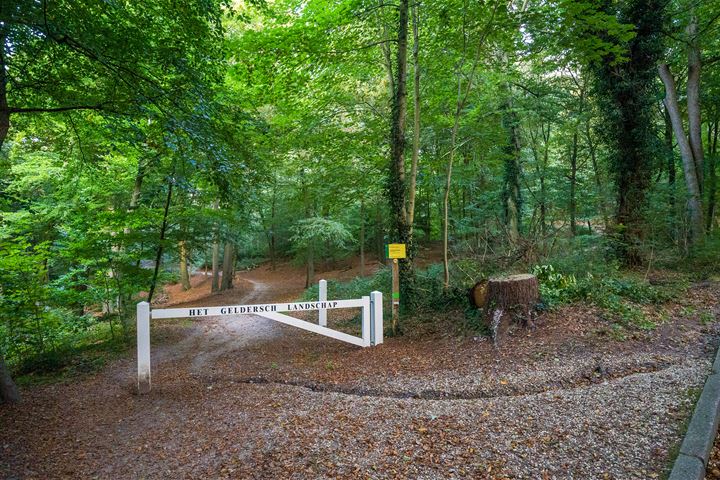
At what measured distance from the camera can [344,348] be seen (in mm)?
6203

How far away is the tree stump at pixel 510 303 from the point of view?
5.39 metres

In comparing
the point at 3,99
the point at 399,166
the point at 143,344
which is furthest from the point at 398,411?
the point at 3,99

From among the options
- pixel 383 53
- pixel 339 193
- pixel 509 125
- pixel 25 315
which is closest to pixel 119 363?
pixel 25 315

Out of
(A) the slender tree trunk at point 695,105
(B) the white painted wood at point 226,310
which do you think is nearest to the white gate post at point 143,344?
(B) the white painted wood at point 226,310

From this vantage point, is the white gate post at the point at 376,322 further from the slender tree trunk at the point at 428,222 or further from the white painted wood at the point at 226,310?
the slender tree trunk at the point at 428,222

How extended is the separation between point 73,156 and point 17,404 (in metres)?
5.11

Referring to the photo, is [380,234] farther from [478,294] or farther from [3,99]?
[3,99]

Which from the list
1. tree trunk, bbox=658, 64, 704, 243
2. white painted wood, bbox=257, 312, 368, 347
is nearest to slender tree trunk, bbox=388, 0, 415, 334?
white painted wood, bbox=257, 312, 368, 347

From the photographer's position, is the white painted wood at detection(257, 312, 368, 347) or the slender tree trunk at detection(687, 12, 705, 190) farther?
the slender tree trunk at detection(687, 12, 705, 190)

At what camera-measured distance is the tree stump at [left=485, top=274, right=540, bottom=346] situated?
212 inches

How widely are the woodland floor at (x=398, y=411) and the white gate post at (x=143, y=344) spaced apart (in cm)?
20

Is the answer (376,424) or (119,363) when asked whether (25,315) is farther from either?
(376,424)

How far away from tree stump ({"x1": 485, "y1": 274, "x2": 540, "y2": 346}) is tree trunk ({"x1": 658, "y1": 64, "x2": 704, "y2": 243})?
20.7 feet

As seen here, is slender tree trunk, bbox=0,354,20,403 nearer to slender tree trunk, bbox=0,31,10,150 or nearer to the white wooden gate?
the white wooden gate
